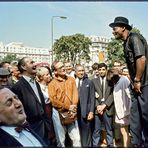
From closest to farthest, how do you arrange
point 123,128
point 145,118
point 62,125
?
point 145,118
point 62,125
point 123,128

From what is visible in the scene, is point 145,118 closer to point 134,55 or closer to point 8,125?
point 134,55

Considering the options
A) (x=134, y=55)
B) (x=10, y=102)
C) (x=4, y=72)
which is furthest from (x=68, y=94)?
(x=10, y=102)

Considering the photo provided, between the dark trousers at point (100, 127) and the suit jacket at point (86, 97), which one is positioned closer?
the suit jacket at point (86, 97)

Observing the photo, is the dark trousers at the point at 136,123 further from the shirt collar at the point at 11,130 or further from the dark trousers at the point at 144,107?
the shirt collar at the point at 11,130

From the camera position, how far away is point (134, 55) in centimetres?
480

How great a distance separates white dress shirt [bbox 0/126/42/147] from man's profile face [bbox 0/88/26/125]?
0.22 ft

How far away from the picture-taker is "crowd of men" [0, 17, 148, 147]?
3.29 metres

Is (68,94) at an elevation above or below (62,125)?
above

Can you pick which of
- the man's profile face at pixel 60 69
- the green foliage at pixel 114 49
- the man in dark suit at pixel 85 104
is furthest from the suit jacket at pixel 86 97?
the green foliage at pixel 114 49

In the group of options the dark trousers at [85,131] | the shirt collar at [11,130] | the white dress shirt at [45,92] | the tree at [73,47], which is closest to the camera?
the shirt collar at [11,130]

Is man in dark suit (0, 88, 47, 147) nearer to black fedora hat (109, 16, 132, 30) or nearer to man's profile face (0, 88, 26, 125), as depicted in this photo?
man's profile face (0, 88, 26, 125)

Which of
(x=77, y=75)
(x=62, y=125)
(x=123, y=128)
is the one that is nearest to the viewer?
(x=62, y=125)

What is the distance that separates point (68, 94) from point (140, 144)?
158cm

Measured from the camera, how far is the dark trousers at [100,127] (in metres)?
7.48
